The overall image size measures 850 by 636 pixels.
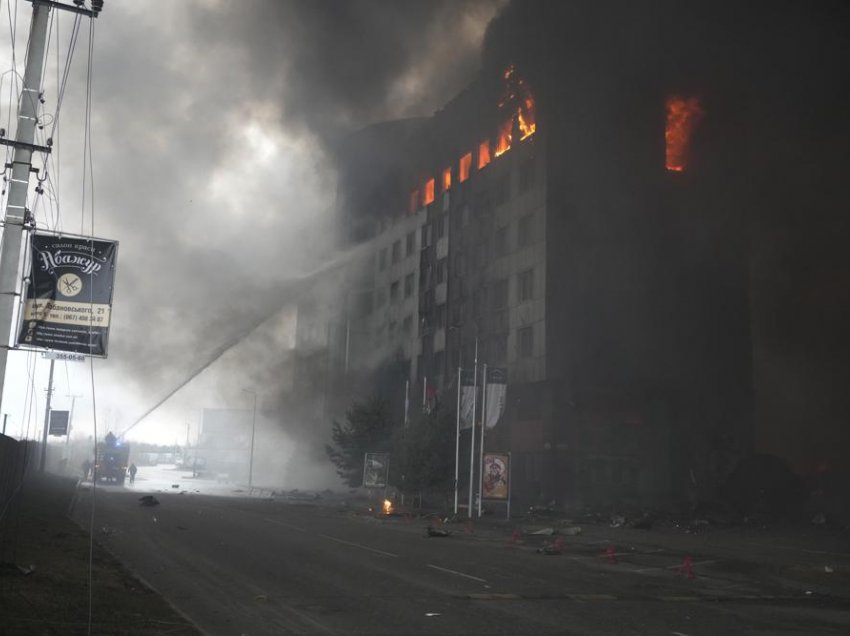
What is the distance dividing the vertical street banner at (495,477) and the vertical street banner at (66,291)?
22.4 metres

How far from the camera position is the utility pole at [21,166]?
14.0 metres

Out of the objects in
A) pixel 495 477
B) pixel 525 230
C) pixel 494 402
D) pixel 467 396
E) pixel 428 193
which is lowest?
pixel 495 477

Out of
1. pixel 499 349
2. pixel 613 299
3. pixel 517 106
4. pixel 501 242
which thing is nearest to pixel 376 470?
pixel 499 349

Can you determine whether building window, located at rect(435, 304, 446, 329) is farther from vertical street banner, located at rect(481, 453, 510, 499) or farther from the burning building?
vertical street banner, located at rect(481, 453, 510, 499)

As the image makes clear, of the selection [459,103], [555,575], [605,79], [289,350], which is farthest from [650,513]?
[289,350]

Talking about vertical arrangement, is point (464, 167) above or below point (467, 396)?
above

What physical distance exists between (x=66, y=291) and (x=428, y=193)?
55105mm

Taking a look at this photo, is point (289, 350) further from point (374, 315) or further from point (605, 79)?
point (605, 79)

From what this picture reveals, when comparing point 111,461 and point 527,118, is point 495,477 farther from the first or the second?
point 111,461

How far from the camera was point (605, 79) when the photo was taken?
5162cm

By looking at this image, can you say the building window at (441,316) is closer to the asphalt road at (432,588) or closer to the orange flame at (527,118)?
the orange flame at (527,118)

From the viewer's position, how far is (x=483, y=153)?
60.5 m

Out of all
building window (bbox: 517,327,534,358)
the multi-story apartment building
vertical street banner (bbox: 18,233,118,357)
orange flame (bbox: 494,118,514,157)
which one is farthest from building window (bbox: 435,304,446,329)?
vertical street banner (bbox: 18,233,118,357)

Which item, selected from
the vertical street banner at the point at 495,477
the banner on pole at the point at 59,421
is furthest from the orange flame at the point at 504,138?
the banner on pole at the point at 59,421
